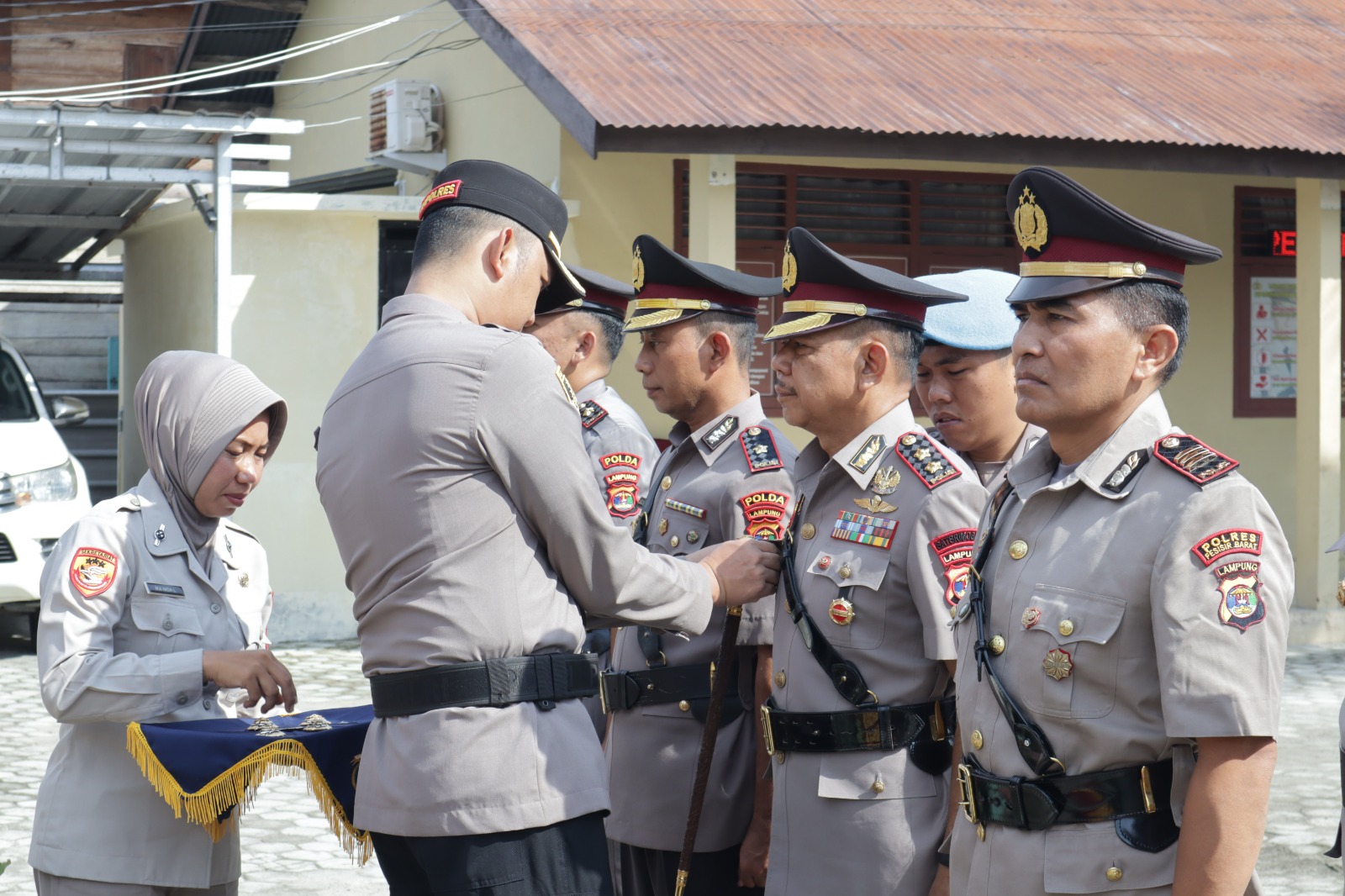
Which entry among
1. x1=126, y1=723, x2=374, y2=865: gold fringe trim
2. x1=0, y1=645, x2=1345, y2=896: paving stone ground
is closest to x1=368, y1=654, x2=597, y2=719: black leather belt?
x1=126, y1=723, x2=374, y2=865: gold fringe trim

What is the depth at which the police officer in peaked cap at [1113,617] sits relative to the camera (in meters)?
2.07

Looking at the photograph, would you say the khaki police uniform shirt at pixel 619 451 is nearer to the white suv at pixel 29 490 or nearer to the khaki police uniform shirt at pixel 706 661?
the khaki police uniform shirt at pixel 706 661

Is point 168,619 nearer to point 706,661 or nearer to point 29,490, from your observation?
point 706,661

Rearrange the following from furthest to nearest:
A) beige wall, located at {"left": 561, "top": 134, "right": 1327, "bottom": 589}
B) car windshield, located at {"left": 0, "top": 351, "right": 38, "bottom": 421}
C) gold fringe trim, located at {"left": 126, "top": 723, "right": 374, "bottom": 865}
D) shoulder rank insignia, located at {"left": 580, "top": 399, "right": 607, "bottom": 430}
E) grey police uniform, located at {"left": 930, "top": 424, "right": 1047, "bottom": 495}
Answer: beige wall, located at {"left": 561, "top": 134, "right": 1327, "bottom": 589} → car windshield, located at {"left": 0, "top": 351, "right": 38, "bottom": 421} → shoulder rank insignia, located at {"left": 580, "top": 399, "right": 607, "bottom": 430} → grey police uniform, located at {"left": 930, "top": 424, "right": 1047, "bottom": 495} → gold fringe trim, located at {"left": 126, "top": 723, "right": 374, "bottom": 865}

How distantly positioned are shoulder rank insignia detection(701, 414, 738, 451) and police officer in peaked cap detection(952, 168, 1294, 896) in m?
1.31

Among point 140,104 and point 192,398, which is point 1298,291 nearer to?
point 192,398

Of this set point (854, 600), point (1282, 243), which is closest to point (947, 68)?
point (1282, 243)

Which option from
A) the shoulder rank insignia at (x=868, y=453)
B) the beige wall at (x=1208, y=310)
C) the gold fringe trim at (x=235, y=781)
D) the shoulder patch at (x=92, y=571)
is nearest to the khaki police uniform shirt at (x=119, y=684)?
the shoulder patch at (x=92, y=571)

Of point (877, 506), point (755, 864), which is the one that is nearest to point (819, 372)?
point (877, 506)

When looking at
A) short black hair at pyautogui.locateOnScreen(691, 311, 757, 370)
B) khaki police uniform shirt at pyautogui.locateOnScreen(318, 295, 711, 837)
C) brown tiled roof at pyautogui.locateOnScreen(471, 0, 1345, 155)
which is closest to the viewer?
khaki police uniform shirt at pyautogui.locateOnScreen(318, 295, 711, 837)

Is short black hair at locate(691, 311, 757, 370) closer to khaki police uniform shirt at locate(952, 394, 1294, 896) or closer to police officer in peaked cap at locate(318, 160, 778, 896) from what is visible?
police officer in peaked cap at locate(318, 160, 778, 896)

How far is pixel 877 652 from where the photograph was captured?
295cm

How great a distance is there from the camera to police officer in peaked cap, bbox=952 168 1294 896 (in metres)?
2.07

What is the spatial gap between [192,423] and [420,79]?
8995mm
